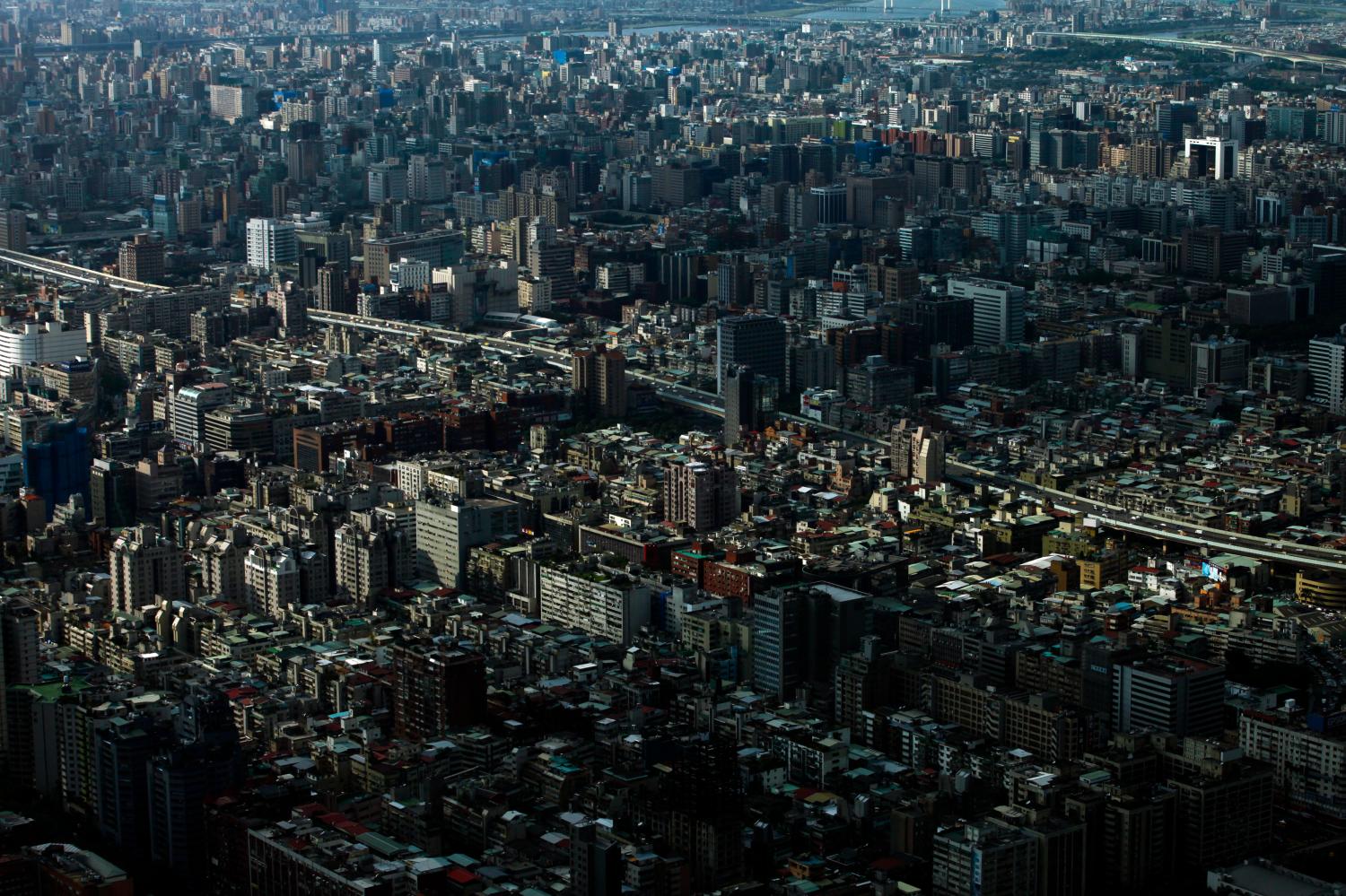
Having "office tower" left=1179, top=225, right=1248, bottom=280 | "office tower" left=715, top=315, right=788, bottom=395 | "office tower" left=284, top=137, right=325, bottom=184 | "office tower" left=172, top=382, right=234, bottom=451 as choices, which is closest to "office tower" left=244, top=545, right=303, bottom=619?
"office tower" left=172, top=382, right=234, bottom=451

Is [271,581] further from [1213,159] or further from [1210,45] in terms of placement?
[1210,45]

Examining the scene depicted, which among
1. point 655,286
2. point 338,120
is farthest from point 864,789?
point 338,120

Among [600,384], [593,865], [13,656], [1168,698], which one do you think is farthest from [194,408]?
[593,865]

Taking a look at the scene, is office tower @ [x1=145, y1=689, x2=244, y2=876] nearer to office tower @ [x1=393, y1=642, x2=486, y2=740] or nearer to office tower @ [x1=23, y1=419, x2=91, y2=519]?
office tower @ [x1=393, y1=642, x2=486, y2=740]

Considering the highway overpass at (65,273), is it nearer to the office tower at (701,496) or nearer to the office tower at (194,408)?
the office tower at (194,408)

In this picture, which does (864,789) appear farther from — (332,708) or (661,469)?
(661,469)

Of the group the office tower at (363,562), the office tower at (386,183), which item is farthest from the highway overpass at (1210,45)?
the office tower at (363,562)
